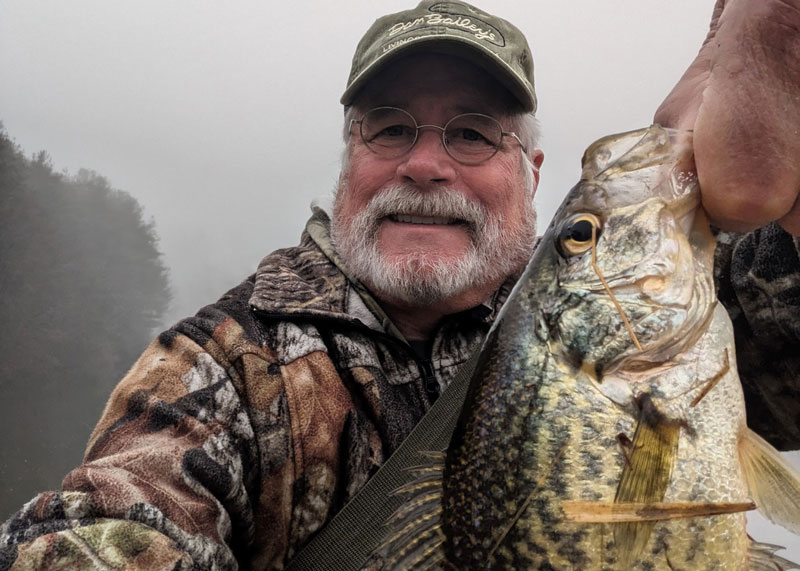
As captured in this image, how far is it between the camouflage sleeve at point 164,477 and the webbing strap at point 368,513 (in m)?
0.22

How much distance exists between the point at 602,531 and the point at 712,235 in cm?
68

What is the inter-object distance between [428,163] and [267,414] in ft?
3.94

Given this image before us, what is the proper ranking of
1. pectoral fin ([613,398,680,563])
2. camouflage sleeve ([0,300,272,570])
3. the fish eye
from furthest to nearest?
camouflage sleeve ([0,300,272,570]) → the fish eye → pectoral fin ([613,398,680,563])

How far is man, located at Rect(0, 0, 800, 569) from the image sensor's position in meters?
1.61

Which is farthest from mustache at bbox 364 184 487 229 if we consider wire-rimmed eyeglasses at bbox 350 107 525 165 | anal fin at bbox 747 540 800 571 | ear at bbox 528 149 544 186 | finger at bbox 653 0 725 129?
anal fin at bbox 747 540 800 571

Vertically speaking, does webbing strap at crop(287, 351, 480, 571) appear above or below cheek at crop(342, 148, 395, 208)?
below

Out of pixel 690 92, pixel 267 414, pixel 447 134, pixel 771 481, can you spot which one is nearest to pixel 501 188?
pixel 447 134

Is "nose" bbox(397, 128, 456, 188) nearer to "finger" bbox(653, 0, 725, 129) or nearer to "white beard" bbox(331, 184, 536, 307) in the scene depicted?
"white beard" bbox(331, 184, 536, 307)

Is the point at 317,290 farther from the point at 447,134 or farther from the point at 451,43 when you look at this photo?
the point at 451,43

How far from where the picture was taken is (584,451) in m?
1.15

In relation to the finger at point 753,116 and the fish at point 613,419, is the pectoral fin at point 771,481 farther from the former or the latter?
the finger at point 753,116

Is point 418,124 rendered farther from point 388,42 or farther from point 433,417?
point 433,417

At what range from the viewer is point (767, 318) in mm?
1970

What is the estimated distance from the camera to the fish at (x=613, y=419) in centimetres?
111
